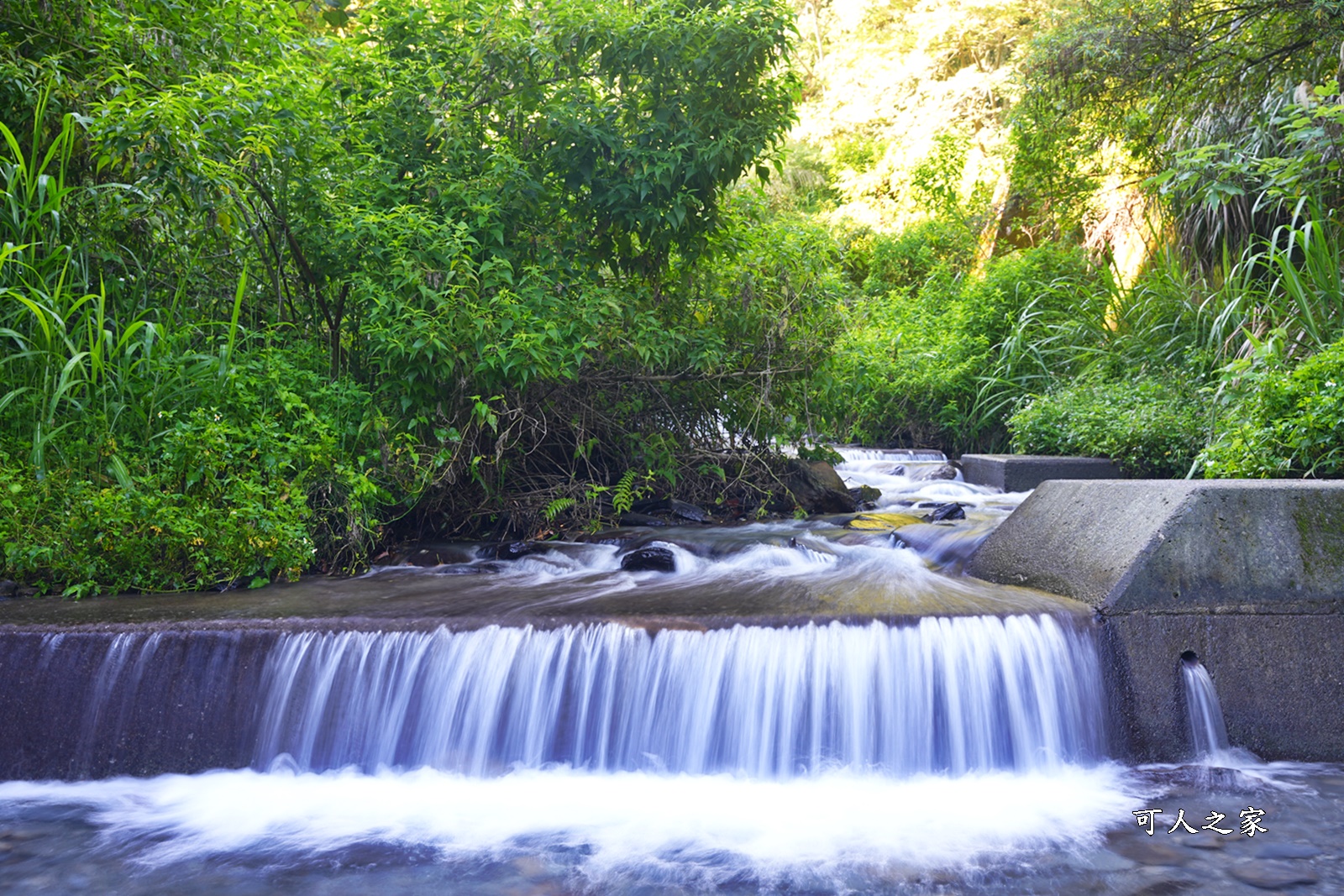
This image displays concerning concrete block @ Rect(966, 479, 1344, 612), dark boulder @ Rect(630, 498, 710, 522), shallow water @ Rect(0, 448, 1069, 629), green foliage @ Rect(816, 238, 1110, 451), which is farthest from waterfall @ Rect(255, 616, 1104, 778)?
green foliage @ Rect(816, 238, 1110, 451)

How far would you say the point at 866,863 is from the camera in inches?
113

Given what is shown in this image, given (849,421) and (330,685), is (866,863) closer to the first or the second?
(330,685)

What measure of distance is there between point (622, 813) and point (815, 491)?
14.7ft

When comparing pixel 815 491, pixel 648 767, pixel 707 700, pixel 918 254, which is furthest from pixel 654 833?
pixel 918 254

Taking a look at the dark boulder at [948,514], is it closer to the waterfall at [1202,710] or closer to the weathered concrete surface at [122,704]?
the waterfall at [1202,710]

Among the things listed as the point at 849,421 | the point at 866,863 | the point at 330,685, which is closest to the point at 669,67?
the point at 330,685

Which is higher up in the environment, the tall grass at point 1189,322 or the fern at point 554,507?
the tall grass at point 1189,322

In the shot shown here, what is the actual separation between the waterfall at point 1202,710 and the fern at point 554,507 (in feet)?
12.2

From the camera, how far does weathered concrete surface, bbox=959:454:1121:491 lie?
7.57 metres

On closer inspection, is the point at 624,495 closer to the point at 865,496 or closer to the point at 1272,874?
the point at 865,496

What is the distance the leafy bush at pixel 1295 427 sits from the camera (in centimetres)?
470

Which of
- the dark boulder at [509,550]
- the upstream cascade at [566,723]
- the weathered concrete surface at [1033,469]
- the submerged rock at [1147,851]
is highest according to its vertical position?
the weathered concrete surface at [1033,469]

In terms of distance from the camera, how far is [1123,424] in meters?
7.46

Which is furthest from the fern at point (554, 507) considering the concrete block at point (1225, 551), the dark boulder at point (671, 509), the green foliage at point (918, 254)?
the green foliage at point (918, 254)
